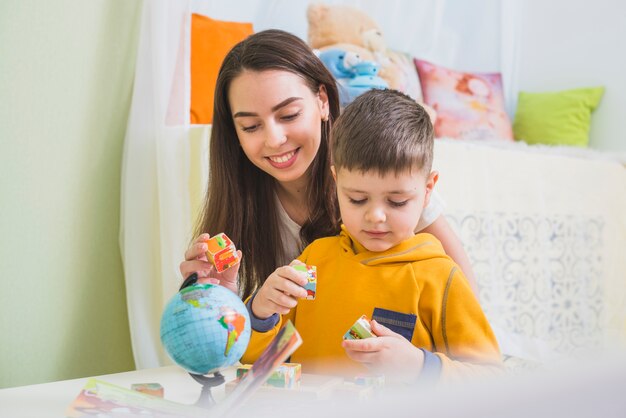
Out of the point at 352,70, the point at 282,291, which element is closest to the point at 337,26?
the point at 352,70

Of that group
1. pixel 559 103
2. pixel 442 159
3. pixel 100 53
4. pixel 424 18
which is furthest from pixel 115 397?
pixel 559 103

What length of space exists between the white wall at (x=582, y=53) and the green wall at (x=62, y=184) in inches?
79.4

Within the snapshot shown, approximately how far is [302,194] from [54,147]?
1.91 feet

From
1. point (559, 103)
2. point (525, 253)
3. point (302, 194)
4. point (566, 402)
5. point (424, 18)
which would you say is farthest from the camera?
point (559, 103)

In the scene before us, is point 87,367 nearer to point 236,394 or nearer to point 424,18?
point 236,394

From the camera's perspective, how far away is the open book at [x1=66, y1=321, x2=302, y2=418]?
2.07ft

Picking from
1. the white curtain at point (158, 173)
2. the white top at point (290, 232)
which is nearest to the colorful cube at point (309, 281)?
the white top at point (290, 232)

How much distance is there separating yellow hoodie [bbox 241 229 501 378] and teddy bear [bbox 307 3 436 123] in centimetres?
122

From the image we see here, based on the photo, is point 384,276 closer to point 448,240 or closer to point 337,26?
point 448,240

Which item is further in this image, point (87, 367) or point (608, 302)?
point (608, 302)

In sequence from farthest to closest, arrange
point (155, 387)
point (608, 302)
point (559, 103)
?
point (559, 103)
point (608, 302)
point (155, 387)

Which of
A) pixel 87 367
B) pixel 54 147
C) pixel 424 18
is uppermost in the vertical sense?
pixel 424 18

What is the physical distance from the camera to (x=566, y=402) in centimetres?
38

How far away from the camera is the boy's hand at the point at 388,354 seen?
811mm
